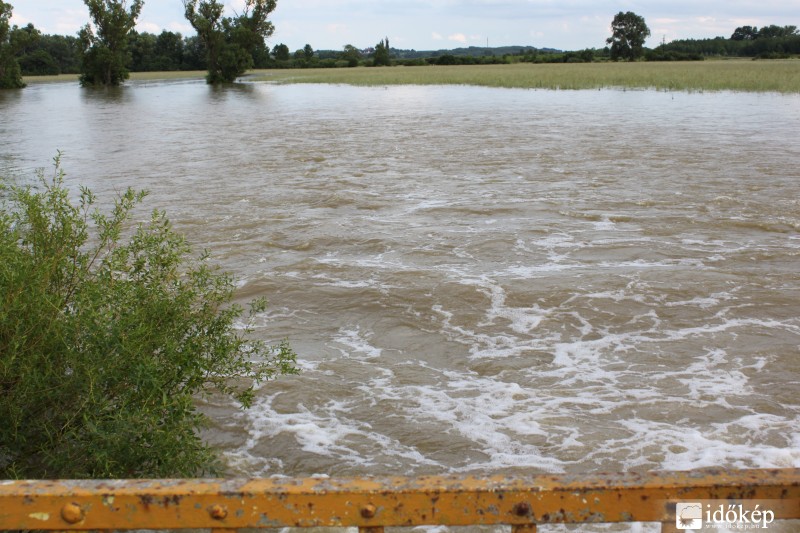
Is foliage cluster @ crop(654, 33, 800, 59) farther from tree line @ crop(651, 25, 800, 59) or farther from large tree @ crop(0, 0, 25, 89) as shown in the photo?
large tree @ crop(0, 0, 25, 89)

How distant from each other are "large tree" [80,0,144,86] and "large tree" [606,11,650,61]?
80420mm

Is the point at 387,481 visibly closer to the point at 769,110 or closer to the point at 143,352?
the point at 143,352

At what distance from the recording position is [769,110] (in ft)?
103

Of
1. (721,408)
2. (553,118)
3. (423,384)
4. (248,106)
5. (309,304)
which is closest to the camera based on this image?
(721,408)

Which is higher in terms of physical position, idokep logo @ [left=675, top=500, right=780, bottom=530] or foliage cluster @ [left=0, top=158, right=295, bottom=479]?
idokep logo @ [left=675, top=500, right=780, bottom=530]

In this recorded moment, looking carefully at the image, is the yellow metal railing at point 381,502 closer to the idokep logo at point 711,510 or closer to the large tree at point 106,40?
the idokep logo at point 711,510

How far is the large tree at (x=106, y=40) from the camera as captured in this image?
240 feet

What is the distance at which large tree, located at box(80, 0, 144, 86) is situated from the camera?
2884 inches

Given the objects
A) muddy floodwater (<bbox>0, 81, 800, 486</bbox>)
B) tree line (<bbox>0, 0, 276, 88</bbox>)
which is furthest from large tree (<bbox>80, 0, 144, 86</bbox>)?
muddy floodwater (<bbox>0, 81, 800, 486</bbox>)

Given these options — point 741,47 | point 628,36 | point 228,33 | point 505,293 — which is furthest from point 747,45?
point 505,293

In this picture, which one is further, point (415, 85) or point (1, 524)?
point (415, 85)

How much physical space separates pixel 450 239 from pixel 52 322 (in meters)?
7.63

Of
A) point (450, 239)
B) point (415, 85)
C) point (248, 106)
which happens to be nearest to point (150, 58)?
point (415, 85)

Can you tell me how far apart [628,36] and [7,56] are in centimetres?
9596
